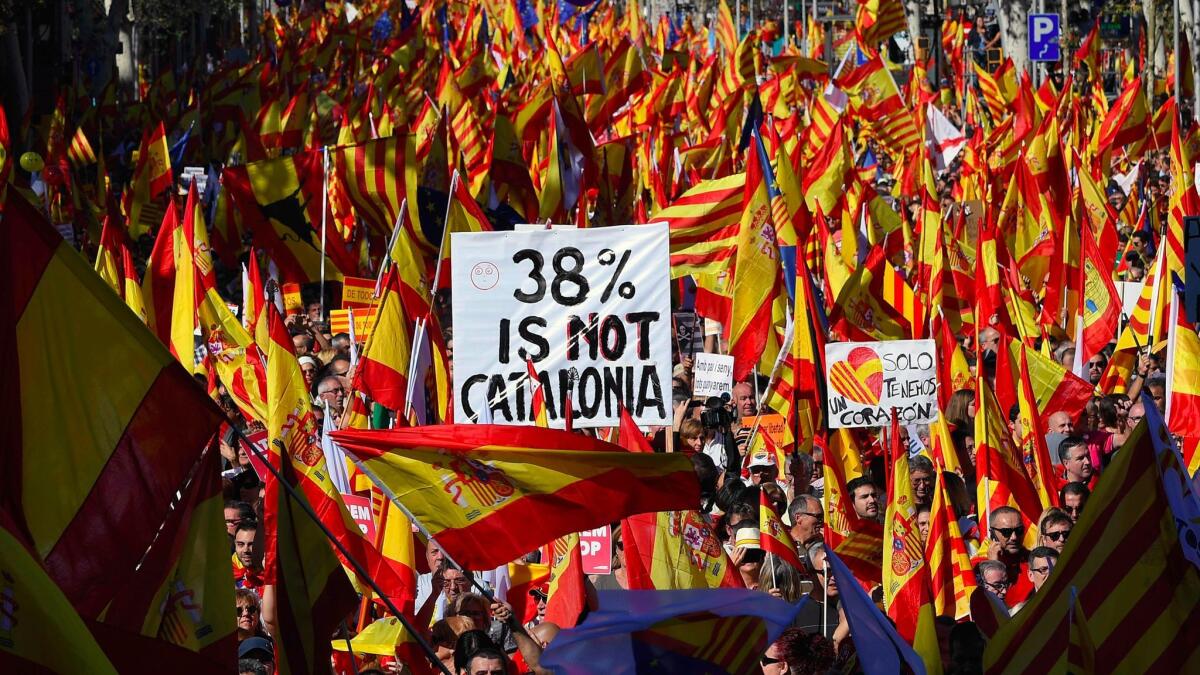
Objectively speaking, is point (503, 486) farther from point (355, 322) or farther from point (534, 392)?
point (355, 322)

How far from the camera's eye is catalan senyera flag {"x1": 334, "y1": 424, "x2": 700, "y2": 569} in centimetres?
753

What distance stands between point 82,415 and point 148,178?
610 inches

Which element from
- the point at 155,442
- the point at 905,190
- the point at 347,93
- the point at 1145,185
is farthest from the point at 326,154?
the point at 347,93

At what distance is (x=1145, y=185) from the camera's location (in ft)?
76.5

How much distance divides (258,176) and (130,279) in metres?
3.76

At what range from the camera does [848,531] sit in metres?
9.75

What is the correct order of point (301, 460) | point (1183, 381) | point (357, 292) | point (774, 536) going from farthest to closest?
point (357, 292)
point (1183, 381)
point (301, 460)
point (774, 536)

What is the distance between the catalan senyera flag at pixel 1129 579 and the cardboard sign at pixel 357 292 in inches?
346

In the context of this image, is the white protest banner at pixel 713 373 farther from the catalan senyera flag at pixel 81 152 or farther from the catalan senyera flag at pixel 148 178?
the catalan senyera flag at pixel 81 152

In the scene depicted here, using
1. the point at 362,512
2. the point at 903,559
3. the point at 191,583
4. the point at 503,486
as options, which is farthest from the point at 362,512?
the point at 191,583

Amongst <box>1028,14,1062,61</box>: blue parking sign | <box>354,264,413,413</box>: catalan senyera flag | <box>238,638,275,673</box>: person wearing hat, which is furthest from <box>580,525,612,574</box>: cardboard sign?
<box>1028,14,1062,61</box>: blue parking sign

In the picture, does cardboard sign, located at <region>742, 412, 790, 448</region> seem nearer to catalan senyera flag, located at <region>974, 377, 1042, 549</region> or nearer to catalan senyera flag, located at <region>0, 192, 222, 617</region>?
catalan senyera flag, located at <region>974, 377, 1042, 549</region>

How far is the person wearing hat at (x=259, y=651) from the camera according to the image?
754 cm

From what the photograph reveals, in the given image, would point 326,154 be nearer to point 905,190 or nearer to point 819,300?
point 819,300
